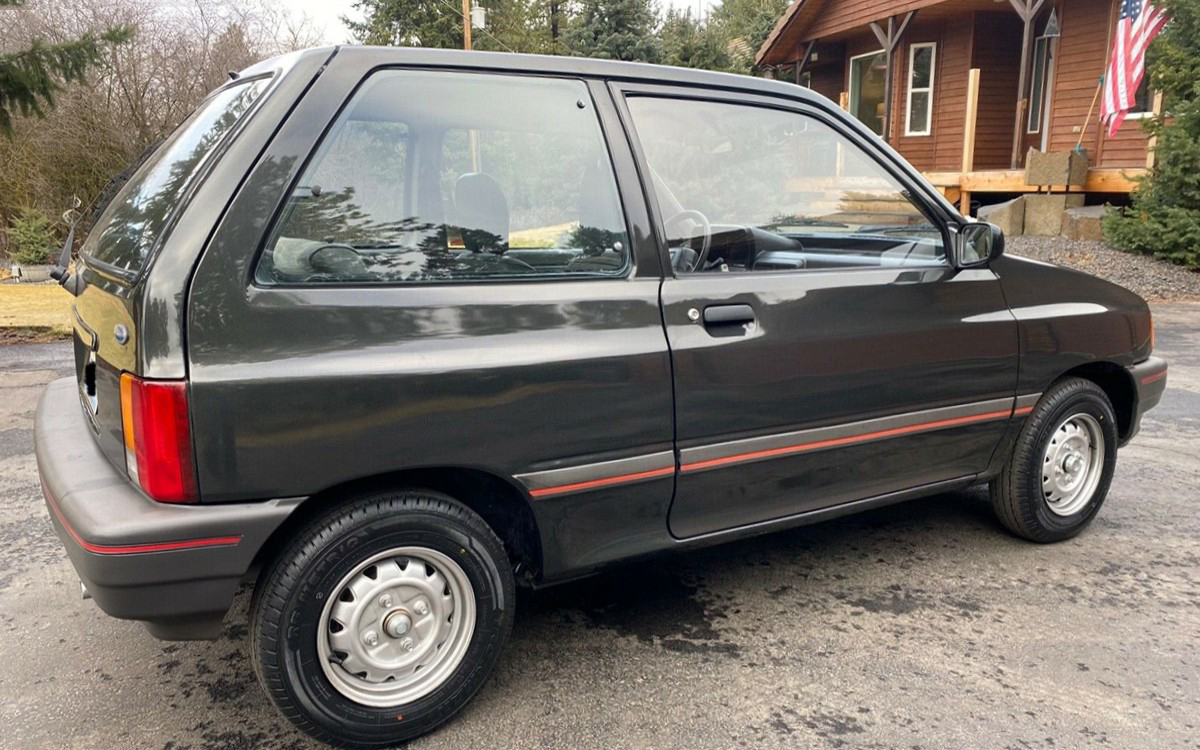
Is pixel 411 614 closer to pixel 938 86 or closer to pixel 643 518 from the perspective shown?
pixel 643 518

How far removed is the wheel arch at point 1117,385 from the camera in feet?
12.3

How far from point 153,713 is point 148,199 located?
4.87ft

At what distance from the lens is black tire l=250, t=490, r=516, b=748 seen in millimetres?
2203

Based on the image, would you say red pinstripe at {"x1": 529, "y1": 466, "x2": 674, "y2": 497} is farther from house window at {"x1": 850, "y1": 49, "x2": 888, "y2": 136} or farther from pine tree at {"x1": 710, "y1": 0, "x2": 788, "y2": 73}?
pine tree at {"x1": 710, "y1": 0, "x2": 788, "y2": 73}

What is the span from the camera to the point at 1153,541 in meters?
3.78

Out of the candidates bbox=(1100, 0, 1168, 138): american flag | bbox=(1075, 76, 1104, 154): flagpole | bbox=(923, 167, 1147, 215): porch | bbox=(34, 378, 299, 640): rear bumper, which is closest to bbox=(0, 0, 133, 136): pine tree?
bbox=(34, 378, 299, 640): rear bumper

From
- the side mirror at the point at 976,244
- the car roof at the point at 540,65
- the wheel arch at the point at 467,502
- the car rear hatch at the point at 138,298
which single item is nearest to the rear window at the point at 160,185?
the car rear hatch at the point at 138,298

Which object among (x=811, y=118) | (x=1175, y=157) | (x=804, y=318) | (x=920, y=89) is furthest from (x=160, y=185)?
(x=920, y=89)

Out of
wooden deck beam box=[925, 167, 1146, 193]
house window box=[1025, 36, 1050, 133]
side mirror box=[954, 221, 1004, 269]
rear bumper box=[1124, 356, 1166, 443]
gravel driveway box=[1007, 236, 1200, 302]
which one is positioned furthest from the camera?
house window box=[1025, 36, 1050, 133]

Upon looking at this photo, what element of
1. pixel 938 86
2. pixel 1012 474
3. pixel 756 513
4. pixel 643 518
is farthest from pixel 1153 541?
pixel 938 86

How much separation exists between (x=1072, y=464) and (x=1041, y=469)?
0.23 m

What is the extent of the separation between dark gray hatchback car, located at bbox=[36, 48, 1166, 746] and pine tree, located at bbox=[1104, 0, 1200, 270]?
1058cm

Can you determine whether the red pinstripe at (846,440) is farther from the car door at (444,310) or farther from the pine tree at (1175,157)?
the pine tree at (1175,157)

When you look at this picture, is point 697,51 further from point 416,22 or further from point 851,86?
point 416,22
